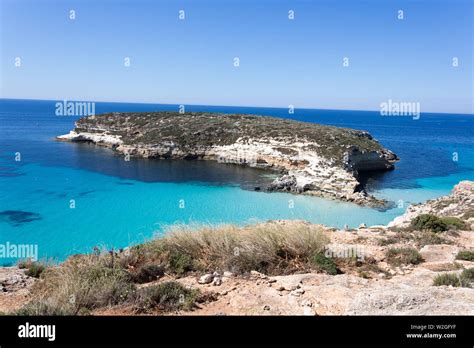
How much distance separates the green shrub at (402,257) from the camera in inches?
325

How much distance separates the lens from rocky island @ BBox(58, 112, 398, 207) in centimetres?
3144

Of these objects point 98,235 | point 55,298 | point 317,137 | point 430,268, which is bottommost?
point 98,235

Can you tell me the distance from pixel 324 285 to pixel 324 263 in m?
1.22

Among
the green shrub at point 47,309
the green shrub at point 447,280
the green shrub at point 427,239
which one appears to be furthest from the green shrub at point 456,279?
the green shrub at point 47,309

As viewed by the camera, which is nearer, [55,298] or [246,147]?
[55,298]

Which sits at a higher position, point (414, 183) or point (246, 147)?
point (246, 147)

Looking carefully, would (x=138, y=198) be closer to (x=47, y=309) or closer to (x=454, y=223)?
(x=454, y=223)

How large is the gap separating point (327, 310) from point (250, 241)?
109 inches

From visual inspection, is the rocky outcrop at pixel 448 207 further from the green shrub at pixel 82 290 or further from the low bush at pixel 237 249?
the green shrub at pixel 82 290

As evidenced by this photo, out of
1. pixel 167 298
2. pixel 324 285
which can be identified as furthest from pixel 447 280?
pixel 167 298

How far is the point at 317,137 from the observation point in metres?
42.4

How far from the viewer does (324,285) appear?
19.6 ft
